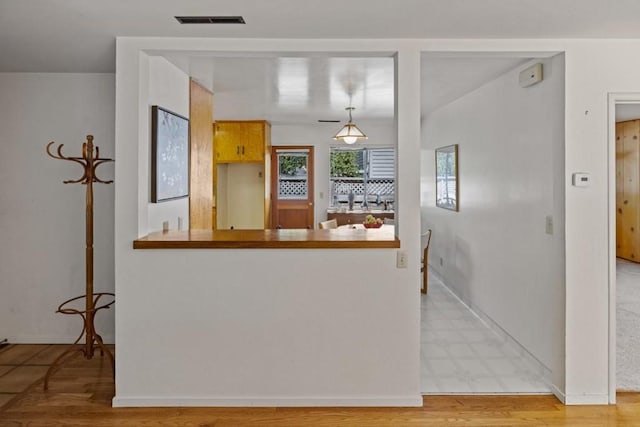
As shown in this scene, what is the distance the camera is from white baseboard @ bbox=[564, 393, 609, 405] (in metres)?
3.06

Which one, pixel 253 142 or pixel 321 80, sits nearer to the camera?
pixel 321 80

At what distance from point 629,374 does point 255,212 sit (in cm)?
525

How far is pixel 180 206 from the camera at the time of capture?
12.9 feet

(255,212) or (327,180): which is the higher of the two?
(327,180)

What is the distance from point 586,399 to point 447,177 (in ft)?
11.3

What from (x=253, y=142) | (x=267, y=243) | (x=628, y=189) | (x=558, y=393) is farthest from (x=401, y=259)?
(x=628, y=189)

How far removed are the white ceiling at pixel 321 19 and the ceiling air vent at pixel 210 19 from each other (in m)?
0.05

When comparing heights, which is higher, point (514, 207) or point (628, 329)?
point (514, 207)

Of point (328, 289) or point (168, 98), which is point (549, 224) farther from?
point (168, 98)

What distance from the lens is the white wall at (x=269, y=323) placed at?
3.02 meters

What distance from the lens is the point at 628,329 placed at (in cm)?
465

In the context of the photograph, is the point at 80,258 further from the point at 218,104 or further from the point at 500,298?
the point at 500,298

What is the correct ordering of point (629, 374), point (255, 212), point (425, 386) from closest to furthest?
1. point (425, 386)
2. point (629, 374)
3. point (255, 212)

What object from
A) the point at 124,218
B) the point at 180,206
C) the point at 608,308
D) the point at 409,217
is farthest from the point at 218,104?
the point at 608,308
